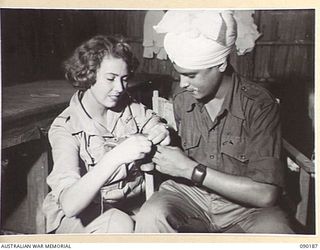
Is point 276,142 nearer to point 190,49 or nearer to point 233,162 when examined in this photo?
point 233,162

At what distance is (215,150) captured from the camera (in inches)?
26.8

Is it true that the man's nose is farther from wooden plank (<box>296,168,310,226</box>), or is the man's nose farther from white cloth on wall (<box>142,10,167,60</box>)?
wooden plank (<box>296,168,310,226</box>)

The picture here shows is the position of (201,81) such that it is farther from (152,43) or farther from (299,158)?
(299,158)

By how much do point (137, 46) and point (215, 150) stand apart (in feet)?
0.67

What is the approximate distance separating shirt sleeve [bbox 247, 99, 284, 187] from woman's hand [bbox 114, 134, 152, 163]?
16 centimetres

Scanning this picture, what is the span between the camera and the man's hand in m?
0.67

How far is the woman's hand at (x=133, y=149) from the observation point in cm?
66

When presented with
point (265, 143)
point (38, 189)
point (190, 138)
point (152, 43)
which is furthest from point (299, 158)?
point (38, 189)

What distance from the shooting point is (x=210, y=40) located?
0.64m

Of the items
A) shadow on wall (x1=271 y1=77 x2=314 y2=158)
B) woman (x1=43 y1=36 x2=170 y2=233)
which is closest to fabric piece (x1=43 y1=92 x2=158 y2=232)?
woman (x1=43 y1=36 x2=170 y2=233)

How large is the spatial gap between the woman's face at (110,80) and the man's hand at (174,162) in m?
0.11

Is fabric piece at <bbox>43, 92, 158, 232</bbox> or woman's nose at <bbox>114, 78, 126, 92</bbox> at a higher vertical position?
woman's nose at <bbox>114, 78, 126, 92</bbox>

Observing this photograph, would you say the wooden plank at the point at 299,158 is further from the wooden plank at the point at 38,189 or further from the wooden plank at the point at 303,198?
the wooden plank at the point at 38,189

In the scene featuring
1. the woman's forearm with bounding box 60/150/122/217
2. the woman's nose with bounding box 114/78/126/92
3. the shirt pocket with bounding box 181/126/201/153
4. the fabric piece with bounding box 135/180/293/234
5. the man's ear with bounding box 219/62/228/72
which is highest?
the man's ear with bounding box 219/62/228/72
